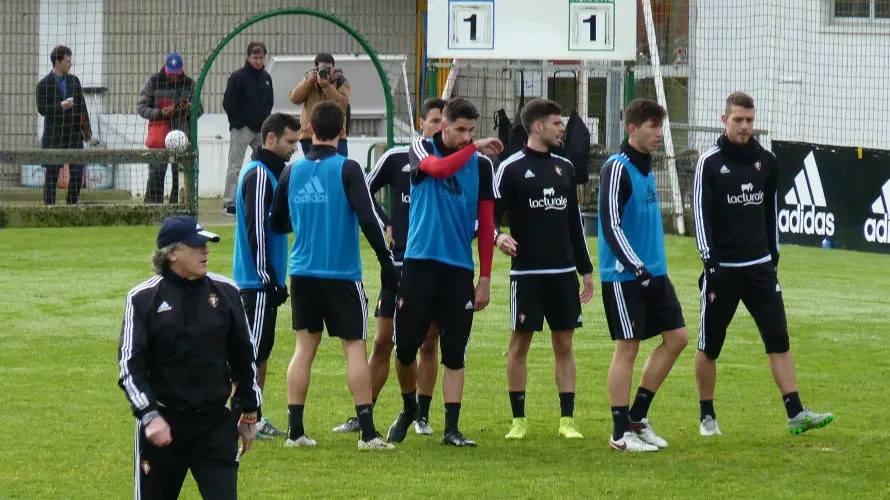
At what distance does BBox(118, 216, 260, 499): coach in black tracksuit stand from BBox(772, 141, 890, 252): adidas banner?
14.9m

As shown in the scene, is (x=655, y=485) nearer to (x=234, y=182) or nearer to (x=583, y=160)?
(x=583, y=160)

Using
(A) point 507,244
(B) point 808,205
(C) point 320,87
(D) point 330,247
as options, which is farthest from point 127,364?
(B) point 808,205

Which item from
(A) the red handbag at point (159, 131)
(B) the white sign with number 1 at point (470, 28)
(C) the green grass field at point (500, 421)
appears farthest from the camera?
(A) the red handbag at point (159, 131)

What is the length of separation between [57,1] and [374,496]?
60.3 ft

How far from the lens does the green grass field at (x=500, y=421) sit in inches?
308

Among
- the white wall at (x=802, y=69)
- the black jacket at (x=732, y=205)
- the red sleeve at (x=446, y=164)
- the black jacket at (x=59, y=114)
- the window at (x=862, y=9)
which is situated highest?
the window at (x=862, y=9)

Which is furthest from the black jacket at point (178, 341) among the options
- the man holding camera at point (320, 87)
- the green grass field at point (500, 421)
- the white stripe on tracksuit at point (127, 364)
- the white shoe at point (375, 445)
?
the man holding camera at point (320, 87)

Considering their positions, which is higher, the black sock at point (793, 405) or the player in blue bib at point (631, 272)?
the player in blue bib at point (631, 272)

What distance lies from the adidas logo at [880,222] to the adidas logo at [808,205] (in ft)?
1.87

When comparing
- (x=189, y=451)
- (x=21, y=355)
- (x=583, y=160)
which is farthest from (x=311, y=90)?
(x=189, y=451)

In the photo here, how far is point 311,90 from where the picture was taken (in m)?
15.7

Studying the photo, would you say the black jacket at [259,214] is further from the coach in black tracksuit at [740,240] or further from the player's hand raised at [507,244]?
the coach in black tracksuit at [740,240]

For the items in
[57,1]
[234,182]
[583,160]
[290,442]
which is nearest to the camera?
[290,442]

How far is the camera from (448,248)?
8719mm
